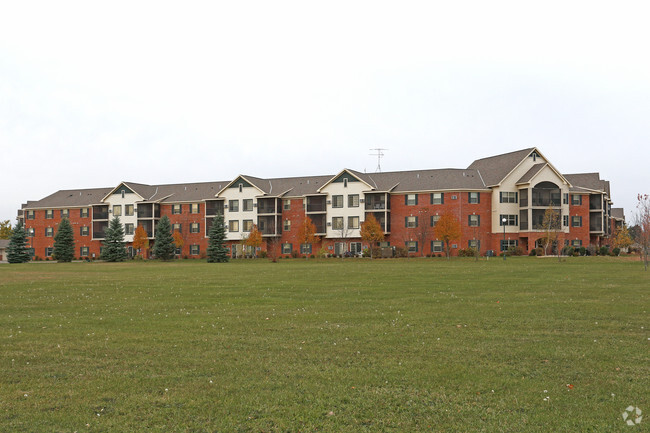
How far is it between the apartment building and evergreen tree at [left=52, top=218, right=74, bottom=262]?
759cm

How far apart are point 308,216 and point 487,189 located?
25.5 m

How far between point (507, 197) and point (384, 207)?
1643 centimetres

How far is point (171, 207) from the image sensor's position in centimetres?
8831

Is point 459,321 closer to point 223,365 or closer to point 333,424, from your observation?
point 223,365

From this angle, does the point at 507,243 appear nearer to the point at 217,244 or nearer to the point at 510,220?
the point at 510,220

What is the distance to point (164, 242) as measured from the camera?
258ft

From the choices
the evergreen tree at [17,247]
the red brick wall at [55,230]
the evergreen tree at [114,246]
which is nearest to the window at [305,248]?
the evergreen tree at [114,246]

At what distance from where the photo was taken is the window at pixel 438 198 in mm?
73562

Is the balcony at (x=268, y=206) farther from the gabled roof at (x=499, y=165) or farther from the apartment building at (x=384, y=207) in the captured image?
the gabled roof at (x=499, y=165)

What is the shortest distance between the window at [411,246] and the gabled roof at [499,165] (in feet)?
41.9

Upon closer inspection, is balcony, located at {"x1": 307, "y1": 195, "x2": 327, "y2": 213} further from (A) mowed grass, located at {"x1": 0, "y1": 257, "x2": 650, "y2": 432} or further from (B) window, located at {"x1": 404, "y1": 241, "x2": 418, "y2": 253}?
(A) mowed grass, located at {"x1": 0, "y1": 257, "x2": 650, "y2": 432}

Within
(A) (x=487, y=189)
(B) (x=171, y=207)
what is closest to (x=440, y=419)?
(A) (x=487, y=189)

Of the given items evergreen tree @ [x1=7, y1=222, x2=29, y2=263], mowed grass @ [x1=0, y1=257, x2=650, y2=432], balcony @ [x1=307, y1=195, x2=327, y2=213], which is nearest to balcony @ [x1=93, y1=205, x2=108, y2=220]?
evergreen tree @ [x1=7, y1=222, x2=29, y2=263]

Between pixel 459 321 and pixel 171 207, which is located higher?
pixel 171 207
